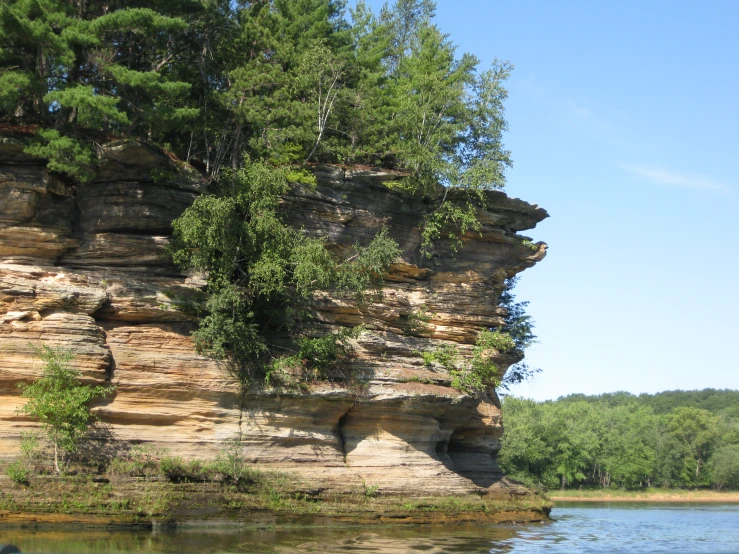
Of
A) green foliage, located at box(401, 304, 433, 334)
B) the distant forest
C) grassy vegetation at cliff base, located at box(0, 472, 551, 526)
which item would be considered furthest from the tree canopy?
the distant forest

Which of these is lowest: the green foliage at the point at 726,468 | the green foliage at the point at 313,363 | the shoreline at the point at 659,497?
the shoreline at the point at 659,497

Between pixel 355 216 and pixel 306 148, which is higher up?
pixel 306 148

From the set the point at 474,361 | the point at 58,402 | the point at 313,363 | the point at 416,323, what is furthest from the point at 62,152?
the point at 474,361

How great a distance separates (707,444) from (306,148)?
69.7m

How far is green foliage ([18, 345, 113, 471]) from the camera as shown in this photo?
829 inches

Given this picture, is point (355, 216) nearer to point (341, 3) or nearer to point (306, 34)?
point (306, 34)

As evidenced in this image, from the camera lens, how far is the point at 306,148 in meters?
30.0

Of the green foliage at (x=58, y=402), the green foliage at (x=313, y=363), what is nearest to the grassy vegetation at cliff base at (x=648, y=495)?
the green foliage at (x=313, y=363)

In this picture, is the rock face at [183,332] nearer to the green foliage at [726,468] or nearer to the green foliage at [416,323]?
the green foliage at [416,323]

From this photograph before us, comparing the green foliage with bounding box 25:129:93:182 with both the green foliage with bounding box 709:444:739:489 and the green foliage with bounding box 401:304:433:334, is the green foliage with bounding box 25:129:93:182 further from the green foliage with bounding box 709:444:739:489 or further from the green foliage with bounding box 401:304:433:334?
the green foliage with bounding box 709:444:739:489

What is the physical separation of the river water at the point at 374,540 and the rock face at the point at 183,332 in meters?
2.74

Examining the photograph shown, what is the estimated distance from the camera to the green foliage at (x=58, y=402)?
2105cm

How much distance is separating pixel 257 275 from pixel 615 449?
2416 inches

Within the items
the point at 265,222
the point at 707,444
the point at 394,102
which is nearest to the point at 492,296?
the point at 394,102
